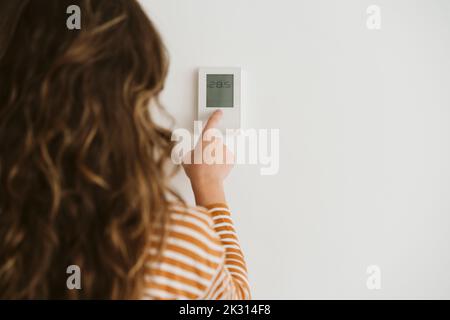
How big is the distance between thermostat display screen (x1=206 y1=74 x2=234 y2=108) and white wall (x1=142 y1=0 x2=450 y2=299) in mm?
28

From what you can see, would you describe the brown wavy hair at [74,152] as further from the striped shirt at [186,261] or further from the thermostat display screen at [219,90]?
the thermostat display screen at [219,90]

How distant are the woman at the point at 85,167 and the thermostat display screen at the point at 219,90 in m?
0.24

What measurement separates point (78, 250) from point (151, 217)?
0.34 ft

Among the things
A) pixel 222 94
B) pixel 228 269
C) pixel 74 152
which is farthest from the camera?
pixel 222 94

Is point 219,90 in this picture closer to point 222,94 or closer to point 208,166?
point 222,94

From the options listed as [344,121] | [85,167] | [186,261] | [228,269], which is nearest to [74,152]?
[85,167]

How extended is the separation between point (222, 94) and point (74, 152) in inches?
13.7

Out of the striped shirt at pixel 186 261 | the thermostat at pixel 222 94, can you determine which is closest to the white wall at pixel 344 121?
the thermostat at pixel 222 94

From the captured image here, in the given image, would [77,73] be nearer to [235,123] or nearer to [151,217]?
[151,217]

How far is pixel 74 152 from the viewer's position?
541 mm

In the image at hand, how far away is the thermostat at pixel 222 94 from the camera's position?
0.81 meters

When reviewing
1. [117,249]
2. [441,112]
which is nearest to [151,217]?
[117,249]

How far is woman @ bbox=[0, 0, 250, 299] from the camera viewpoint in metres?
0.54

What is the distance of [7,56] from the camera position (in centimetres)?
55
